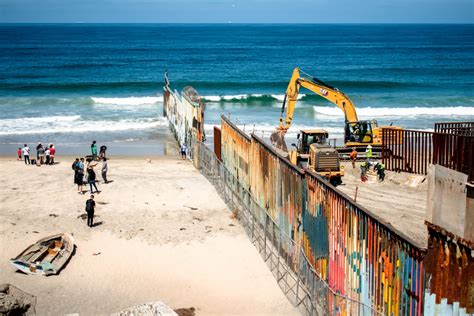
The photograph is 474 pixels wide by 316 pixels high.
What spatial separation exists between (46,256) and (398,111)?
39.2 metres

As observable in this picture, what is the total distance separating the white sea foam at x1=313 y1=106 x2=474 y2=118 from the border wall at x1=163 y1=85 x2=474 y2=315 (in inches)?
1171

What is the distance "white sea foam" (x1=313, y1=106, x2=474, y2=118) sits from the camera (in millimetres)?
51406

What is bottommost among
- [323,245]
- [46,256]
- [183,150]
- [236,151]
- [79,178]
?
[46,256]

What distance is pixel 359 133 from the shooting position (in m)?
30.0

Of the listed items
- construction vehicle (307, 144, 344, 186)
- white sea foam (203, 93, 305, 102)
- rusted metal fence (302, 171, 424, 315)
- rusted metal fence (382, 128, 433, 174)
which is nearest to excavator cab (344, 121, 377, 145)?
rusted metal fence (382, 128, 433, 174)

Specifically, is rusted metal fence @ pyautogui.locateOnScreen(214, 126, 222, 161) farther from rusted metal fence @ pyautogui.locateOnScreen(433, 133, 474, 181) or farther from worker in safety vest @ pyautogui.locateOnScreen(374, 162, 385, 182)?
rusted metal fence @ pyautogui.locateOnScreen(433, 133, 474, 181)

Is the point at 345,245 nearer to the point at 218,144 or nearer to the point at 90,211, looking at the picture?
the point at 90,211

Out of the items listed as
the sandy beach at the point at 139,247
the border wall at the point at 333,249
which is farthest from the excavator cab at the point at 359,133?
the border wall at the point at 333,249

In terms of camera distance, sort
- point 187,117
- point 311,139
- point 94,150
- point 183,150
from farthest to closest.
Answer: point 183,150 < point 187,117 < point 94,150 < point 311,139

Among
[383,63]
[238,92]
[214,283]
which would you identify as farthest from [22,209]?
[383,63]

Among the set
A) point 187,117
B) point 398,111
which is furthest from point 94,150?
point 398,111

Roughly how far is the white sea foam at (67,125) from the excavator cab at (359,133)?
55.6 ft

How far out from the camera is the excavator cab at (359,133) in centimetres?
2998

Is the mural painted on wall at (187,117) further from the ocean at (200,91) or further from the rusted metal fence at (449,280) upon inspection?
the rusted metal fence at (449,280)
